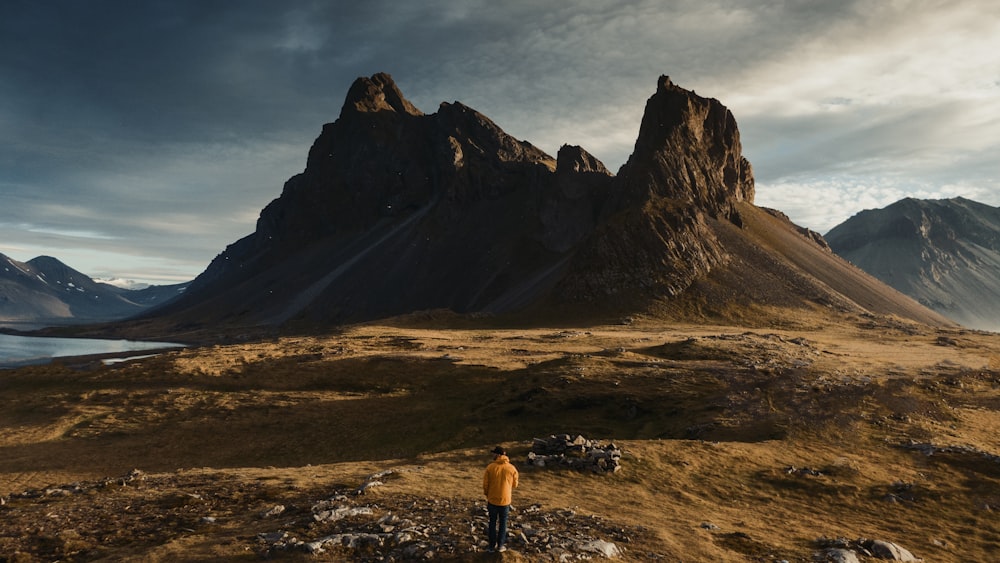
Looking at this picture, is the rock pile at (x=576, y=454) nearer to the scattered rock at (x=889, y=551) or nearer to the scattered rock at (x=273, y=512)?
the scattered rock at (x=889, y=551)

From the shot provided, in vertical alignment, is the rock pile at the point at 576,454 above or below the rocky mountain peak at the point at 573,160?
below

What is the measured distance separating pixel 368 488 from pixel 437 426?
67.7ft

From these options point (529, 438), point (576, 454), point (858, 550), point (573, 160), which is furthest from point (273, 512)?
point (573, 160)

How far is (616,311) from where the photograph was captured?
106 m

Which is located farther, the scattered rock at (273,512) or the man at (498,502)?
the scattered rock at (273,512)

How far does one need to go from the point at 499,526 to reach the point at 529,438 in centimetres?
2182

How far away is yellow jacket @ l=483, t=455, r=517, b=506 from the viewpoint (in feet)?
49.1

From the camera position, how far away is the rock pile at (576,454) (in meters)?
24.7

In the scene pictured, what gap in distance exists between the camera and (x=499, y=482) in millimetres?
15047

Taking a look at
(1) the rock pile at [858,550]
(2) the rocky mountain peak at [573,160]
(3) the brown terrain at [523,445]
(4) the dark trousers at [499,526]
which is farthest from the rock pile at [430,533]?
(2) the rocky mountain peak at [573,160]

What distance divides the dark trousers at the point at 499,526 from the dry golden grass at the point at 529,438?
2.14ft

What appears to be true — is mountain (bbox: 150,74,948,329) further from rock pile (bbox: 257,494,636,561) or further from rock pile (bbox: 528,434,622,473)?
rock pile (bbox: 257,494,636,561)

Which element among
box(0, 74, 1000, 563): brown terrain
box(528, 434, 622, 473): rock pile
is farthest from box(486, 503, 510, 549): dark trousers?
box(528, 434, 622, 473): rock pile

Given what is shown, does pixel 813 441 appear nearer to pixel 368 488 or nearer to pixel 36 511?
pixel 368 488
